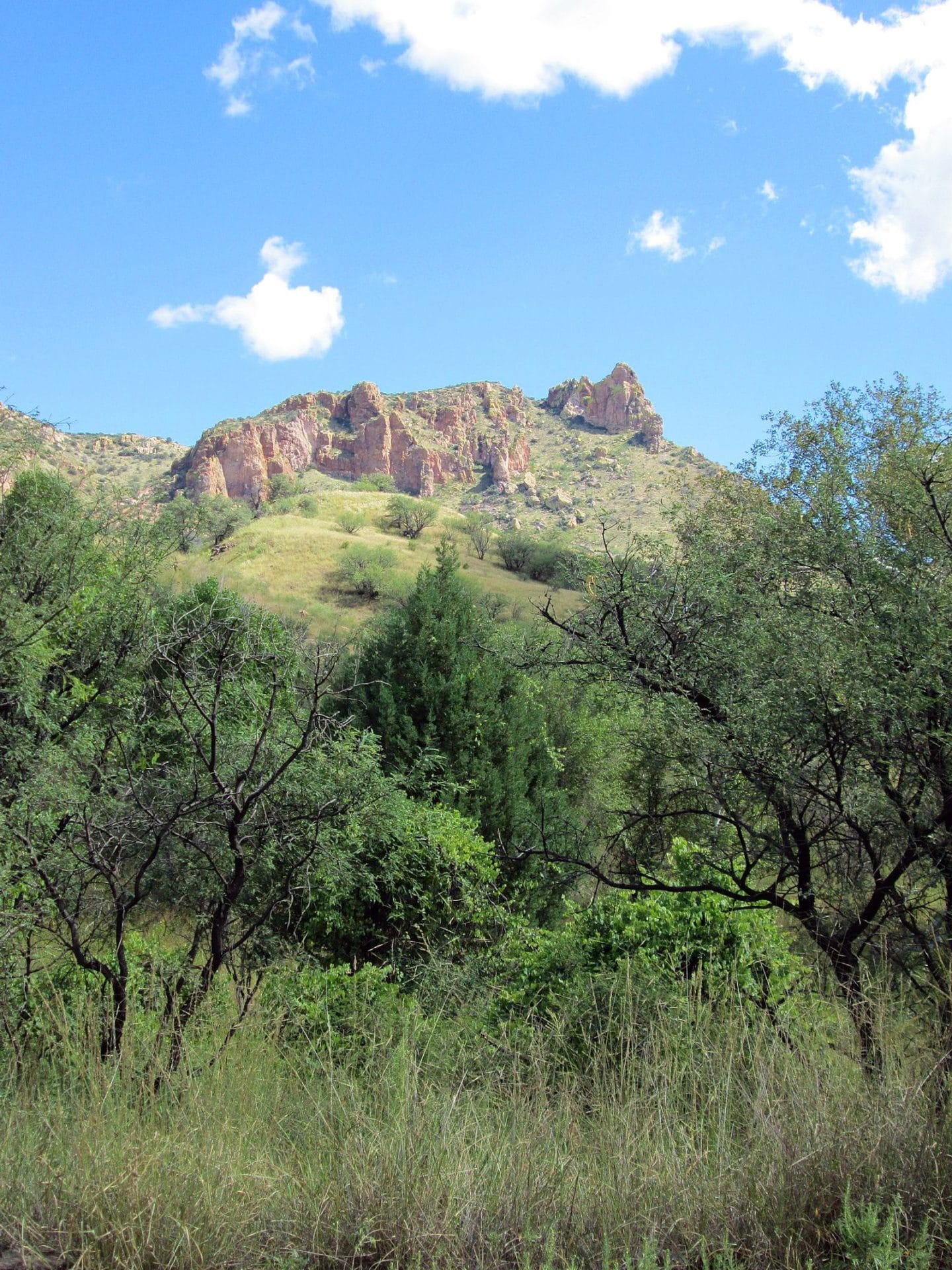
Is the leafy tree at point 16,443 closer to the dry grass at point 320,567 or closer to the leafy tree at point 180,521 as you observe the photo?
the leafy tree at point 180,521

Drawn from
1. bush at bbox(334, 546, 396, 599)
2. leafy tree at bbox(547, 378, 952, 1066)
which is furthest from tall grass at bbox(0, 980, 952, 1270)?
bush at bbox(334, 546, 396, 599)

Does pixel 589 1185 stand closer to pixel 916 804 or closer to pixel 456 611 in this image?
pixel 916 804

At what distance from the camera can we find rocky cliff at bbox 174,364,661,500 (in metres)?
138

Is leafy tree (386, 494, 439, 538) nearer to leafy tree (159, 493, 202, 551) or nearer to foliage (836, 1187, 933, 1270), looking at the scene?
leafy tree (159, 493, 202, 551)

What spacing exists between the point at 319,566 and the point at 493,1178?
49184mm

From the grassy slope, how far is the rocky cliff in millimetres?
71273

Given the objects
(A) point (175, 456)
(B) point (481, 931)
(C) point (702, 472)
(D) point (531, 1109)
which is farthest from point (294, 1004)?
(A) point (175, 456)

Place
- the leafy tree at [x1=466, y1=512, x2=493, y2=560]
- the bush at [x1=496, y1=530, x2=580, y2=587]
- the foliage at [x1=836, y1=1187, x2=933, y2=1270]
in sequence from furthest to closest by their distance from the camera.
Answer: the leafy tree at [x1=466, y1=512, x2=493, y2=560] → the bush at [x1=496, y1=530, x2=580, y2=587] → the foliage at [x1=836, y1=1187, x2=933, y2=1270]

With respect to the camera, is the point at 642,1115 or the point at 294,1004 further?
the point at 294,1004

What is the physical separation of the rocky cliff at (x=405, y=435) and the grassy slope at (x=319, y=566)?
71273mm

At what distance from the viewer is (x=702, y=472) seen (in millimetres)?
16016

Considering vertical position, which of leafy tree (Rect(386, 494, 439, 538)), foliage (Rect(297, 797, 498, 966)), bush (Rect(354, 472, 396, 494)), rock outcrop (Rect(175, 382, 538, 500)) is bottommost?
foliage (Rect(297, 797, 498, 966))

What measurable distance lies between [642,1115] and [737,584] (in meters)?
3.26

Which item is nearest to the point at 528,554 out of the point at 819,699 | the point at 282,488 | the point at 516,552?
the point at 516,552
